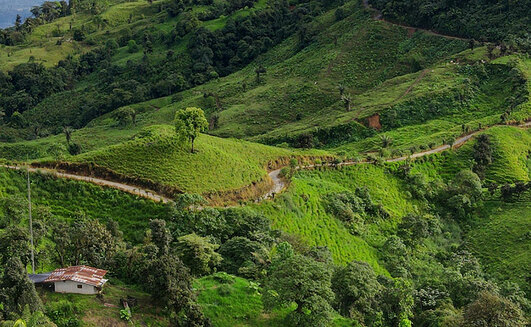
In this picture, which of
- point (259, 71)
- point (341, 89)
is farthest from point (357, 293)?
point (259, 71)

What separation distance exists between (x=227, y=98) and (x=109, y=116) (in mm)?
33104

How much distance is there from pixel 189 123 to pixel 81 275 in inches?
970

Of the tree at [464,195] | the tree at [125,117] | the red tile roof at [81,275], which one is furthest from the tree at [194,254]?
the tree at [125,117]

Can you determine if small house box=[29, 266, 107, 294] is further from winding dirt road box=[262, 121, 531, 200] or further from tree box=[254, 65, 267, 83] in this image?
tree box=[254, 65, 267, 83]

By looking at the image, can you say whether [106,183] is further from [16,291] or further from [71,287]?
[16,291]

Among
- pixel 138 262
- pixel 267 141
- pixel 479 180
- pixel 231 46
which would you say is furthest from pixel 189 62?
pixel 138 262

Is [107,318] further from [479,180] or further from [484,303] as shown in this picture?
[479,180]

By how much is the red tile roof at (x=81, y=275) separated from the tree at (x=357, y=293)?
590 inches

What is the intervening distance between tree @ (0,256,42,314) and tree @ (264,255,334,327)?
12929mm

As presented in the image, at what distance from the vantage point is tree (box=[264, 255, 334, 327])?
29125 mm

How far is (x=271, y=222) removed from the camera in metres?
45.7

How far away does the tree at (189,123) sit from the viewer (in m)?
51.2

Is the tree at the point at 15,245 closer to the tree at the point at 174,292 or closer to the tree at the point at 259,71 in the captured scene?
the tree at the point at 174,292

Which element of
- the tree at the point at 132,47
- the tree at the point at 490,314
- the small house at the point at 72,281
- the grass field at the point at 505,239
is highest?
the tree at the point at 132,47
